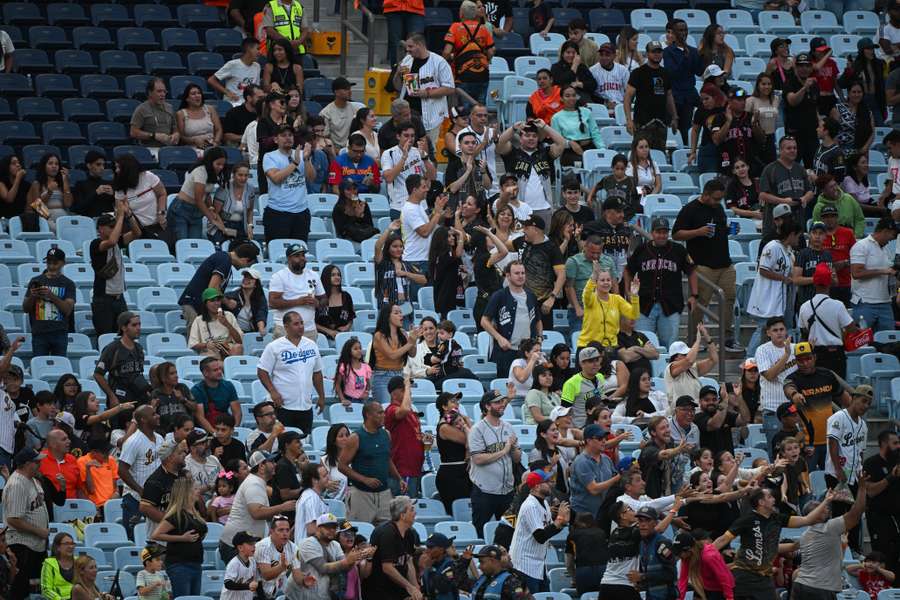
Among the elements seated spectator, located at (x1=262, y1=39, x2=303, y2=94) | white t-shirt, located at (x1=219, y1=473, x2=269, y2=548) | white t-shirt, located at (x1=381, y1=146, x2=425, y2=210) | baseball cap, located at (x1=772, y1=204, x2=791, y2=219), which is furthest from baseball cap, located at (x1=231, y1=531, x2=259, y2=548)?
seated spectator, located at (x1=262, y1=39, x2=303, y2=94)

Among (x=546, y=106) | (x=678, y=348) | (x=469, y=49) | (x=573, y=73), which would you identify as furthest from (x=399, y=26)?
(x=678, y=348)

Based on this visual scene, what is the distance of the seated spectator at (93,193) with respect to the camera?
59.6 feet

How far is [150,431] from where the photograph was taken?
48.2ft

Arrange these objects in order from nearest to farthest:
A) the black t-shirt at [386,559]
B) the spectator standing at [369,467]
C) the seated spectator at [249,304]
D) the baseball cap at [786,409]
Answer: the black t-shirt at [386,559]
the spectator standing at [369,467]
the baseball cap at [786,409]
the seated spectator at [249,304]

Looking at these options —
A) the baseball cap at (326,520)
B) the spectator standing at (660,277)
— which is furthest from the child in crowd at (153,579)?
the spectator standing at (660,277)

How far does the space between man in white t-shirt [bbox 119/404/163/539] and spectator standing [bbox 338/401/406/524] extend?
1.54 m

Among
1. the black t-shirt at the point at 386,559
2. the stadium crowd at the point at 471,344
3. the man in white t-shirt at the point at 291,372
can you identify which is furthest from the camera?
the man in white t-shirt at the point at 291,372

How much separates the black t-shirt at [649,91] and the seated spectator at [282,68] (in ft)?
11.8

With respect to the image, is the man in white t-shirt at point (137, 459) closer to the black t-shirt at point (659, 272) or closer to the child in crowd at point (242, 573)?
the child in crowd at point (242, 573)

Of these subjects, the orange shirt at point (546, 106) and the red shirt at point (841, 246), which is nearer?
the red shirt at point (841, 246)

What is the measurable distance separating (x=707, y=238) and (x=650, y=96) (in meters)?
2.89

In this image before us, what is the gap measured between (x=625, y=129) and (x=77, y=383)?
7359 millimetres

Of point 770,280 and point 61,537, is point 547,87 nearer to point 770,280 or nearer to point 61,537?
point 770,280

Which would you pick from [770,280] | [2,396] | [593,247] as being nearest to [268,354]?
[2,396]
